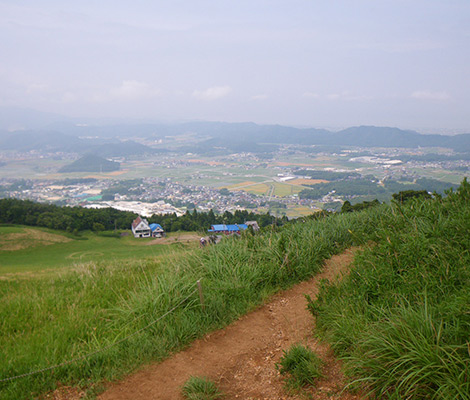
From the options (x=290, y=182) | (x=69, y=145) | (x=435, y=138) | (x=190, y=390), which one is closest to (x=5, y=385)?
(x=190, y=390)

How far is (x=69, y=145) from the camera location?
148m

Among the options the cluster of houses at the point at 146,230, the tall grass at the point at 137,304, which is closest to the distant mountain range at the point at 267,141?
the cluster of houses at the point at 146,230

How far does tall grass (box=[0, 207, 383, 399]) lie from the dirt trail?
19 centimetres

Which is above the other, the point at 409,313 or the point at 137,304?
the point at 409,313

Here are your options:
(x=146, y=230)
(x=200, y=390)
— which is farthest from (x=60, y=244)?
(x=200, y=390)

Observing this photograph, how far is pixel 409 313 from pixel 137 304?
11.3 ft

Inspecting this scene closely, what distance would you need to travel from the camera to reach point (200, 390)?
339 centimetres

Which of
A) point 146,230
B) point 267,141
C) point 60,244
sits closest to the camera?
point 60,244

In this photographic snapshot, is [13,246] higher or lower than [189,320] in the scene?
lower

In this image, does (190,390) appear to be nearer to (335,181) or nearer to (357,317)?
(357,317)

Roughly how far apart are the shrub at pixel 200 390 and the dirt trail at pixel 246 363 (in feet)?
0.30

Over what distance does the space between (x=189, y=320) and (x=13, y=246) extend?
2781cm

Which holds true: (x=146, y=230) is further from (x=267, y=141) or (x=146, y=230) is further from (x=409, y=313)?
(x=267, y=141)

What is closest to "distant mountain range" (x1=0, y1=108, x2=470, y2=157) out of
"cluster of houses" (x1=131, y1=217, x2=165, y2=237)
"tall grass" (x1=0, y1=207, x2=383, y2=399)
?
"cluster of houses" (x1=131, y1=217, x2=165, y2=237)
